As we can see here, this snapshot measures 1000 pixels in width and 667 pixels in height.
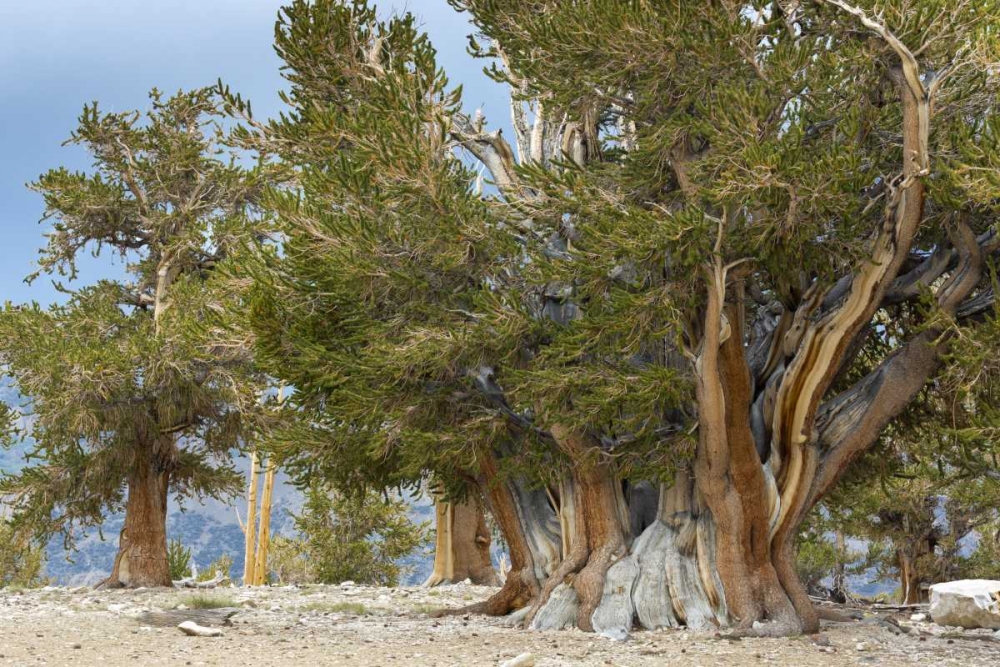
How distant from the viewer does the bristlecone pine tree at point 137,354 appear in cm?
A: 1603

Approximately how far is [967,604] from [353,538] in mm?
18795

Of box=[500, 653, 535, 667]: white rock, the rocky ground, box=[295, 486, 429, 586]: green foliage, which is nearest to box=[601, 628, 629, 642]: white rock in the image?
the rocky ground

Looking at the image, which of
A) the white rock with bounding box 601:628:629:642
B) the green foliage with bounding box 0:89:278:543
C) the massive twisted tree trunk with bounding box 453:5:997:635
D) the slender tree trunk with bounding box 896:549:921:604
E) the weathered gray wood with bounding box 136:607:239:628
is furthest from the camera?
the slender tree trunk with bounding box 896:549:921:604

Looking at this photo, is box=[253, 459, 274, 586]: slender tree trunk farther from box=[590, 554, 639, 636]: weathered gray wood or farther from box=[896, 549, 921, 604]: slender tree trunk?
box=[896, 549, 921, 604]: slender tree trunk

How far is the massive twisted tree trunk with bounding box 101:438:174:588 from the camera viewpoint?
56.9 feet

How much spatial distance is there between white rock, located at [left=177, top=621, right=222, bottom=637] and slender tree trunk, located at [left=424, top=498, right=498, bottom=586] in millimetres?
8648

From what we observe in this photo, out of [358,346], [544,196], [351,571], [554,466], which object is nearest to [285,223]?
[358,346]

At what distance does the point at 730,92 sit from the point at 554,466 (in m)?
4.74

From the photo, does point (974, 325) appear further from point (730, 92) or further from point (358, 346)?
point (358, 346)

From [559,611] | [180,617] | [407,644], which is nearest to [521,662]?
[407,644]

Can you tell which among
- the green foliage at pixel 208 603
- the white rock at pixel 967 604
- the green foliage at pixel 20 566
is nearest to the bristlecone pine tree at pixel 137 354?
the green foliage at pixel 208 603

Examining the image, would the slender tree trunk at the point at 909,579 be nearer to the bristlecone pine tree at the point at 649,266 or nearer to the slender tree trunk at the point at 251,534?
the bristlecone pine tree at the point at 649,266

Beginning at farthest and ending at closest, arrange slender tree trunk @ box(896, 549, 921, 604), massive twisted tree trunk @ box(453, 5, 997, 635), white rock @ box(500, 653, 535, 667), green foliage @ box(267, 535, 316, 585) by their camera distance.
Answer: green foliage @ box(267, 535, 316, 585)
slender tree trunk @ box(896, 549, 921, 604)
massive twisted tree trunk @ box(453, 5, 997, 635)
white rock @ box(500, 653, 535, 667)

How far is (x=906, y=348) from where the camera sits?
10.2m
